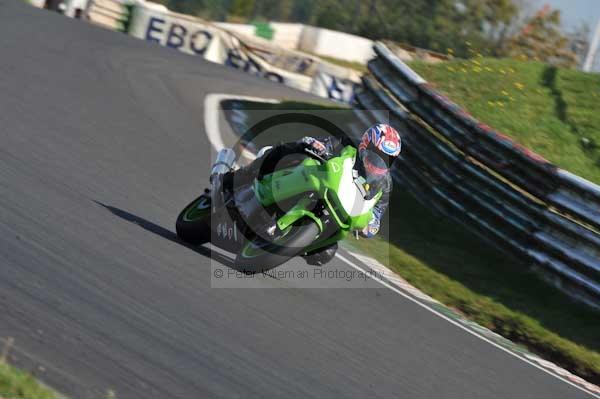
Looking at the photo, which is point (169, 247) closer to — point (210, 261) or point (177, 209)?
point (210, 261)

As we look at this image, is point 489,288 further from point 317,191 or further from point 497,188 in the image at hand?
point 317,191

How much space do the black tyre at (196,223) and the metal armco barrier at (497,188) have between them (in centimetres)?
363

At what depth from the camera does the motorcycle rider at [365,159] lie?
656 centimetres

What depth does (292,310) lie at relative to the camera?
6520mm

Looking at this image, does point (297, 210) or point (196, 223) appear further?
point (196, 223)

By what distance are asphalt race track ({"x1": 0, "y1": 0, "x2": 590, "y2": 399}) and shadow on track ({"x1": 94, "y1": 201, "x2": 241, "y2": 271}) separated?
0.03 m

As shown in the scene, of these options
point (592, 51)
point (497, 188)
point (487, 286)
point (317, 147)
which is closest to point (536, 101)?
point (497, 188)

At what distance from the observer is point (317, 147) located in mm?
6766

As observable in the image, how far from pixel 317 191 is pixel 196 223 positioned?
45.4 inches

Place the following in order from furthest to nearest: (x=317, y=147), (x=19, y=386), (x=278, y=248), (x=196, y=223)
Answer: (x=196, y=223), (x=317, y=147), (x=278, y=248), (x=19, y=386)

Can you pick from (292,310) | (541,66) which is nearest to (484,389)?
(292,310)

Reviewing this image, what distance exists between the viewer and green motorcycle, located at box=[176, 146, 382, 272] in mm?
6484

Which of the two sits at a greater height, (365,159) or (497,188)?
(365,159)

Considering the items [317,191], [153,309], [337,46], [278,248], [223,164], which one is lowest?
[337,46]
